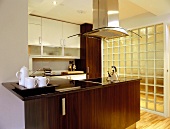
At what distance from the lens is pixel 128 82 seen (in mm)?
2559

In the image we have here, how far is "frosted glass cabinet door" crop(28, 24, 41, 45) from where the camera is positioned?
12.7 ft

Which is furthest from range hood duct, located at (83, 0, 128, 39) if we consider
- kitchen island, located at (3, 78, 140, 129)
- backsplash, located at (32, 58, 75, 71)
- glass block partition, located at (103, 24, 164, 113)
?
backsplash, located at (32, 58, 75, 71)

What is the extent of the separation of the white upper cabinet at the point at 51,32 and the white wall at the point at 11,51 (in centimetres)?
197

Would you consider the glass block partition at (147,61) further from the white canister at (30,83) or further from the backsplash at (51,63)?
the white canister at (30,83)

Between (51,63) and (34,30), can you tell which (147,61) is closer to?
(51,63)

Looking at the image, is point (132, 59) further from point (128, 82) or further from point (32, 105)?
point (32, 105)

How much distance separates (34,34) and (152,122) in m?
3.51

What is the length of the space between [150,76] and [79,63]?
7.28ft

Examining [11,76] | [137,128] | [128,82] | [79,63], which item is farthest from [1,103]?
[79,63]

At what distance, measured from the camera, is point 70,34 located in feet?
15.4

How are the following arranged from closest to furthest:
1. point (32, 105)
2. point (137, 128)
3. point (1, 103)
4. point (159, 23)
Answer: point (32, 105), point (1, 103), point (137, 128), point (159, 23)

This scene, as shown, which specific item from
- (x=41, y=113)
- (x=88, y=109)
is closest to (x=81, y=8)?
(x=88, y=109)

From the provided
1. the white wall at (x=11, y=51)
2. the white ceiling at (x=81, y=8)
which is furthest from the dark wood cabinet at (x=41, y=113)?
the white ceiling at (x=81, y=8)

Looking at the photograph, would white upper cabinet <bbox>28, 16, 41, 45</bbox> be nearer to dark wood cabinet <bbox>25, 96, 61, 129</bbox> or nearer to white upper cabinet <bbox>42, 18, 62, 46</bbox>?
white upper cabinet <bbox>42, 18, 62, 46</bbox>
